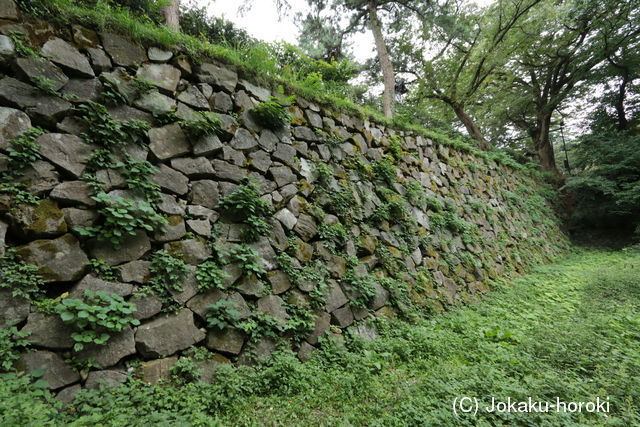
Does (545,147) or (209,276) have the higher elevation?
(545,147)

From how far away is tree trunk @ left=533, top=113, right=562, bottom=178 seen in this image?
42.8 ft

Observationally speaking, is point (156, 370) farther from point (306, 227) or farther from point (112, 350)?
point (306, 227)

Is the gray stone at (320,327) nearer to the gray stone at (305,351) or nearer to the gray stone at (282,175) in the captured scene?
the gray stone at (305,351)

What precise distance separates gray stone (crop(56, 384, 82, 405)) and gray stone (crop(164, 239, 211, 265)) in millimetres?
1183

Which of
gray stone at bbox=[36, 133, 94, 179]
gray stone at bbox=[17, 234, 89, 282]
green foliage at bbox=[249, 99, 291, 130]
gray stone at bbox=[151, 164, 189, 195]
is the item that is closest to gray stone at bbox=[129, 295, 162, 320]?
gray stone at bbox=[17, 234, 89, 282]

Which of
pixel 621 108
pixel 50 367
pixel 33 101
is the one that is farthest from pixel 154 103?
pixel 621 108

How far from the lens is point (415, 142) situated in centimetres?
664

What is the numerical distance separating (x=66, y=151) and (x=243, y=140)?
179 centimetres

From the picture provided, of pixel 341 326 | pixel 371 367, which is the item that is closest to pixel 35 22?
pixel 341 326

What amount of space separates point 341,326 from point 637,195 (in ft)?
41.7

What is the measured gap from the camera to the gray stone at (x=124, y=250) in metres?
2.35

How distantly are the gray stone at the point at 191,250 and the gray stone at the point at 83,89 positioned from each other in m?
1.58

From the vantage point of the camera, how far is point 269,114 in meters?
3.81

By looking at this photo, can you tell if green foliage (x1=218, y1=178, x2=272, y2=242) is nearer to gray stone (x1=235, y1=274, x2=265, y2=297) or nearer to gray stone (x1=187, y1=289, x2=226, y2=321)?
gray stone (x1=235, y1=274, x2=265, y2=297)
